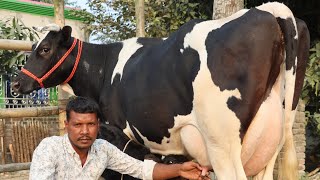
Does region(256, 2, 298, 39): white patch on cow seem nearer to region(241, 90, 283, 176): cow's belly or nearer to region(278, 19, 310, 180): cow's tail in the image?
region(278, 19, 310, 180): cow's tail

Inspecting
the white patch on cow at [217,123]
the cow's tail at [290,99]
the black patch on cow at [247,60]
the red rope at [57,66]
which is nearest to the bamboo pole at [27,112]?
the red rope at [57,66]

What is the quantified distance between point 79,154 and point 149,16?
5496 millimetres

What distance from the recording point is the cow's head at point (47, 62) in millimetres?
3695

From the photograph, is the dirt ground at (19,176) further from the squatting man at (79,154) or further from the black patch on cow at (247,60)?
the black patch on cow at (247,60)

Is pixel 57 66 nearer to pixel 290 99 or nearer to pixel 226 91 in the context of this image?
pixel 226 91

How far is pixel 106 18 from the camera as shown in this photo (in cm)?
999

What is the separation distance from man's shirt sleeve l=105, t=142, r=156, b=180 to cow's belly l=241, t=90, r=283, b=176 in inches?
23.0

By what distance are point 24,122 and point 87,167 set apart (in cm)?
426

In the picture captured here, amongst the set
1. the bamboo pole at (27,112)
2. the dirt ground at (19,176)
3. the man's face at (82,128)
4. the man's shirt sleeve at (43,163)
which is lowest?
the dirt ground at (19,176)

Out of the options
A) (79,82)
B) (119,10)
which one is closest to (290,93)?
(79,82)

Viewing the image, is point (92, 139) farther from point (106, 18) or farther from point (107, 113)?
point (106, 18)

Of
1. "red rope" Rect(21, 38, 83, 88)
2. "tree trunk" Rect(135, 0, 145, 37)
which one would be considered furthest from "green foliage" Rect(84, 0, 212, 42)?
"red rope" Rect(21, 38, 83, 88)

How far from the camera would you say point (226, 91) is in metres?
2.63

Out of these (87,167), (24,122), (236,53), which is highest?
(236,53)
